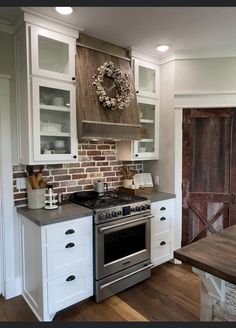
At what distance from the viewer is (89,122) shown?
96.0 inches

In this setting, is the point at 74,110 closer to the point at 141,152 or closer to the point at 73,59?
the point at 73,59

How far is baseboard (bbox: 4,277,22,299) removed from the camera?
7.72 feet

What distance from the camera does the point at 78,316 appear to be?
2115mm

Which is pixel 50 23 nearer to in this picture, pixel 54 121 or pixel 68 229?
pixel 54 121

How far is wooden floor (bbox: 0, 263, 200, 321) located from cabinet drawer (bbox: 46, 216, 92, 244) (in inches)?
27.9

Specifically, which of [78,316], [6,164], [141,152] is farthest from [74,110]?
[78,316]

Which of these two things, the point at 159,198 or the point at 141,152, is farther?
the point at 141,152

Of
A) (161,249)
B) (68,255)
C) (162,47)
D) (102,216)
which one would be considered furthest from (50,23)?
(161,249)

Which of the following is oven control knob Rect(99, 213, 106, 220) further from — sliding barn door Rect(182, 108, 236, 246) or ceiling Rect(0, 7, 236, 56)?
ceiling Rect(0, 7, 236, 56)

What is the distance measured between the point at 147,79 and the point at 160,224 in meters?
1.90

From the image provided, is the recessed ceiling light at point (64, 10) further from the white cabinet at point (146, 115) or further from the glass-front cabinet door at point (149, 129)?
the glass-front cabinet door at point (149, 129)

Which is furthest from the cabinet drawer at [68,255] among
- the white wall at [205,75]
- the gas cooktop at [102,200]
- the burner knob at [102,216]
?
the white wall at [205,75]

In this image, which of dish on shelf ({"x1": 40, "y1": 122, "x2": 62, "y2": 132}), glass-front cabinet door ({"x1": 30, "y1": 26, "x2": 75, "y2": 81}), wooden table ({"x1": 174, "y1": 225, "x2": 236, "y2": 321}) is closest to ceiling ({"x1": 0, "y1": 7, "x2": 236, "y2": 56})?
glass-front cabinet door ({"x1": 30, "y1": 26, "x2": 75, "y2": 81})

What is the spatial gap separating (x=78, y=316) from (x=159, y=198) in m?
1.49
